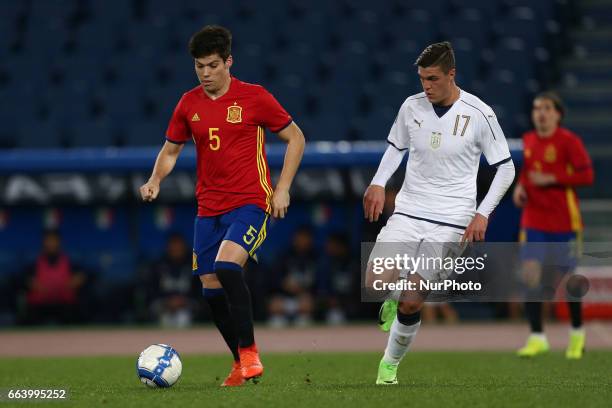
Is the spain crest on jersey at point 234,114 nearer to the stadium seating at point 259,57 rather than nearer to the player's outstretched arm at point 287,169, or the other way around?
the player's outstretched arm at point 287,169

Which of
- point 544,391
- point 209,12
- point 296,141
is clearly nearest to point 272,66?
point 209,12

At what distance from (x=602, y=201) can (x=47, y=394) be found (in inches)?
389

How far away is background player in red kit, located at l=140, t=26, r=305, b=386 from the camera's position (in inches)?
271

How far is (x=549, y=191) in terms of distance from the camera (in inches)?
405

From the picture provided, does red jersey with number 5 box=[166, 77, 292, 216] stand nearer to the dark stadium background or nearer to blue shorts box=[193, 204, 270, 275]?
blue shorts box=[193, 204, 270, 275]

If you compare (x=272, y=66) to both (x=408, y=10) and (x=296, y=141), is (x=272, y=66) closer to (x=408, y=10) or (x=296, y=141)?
(x=408, y=10)

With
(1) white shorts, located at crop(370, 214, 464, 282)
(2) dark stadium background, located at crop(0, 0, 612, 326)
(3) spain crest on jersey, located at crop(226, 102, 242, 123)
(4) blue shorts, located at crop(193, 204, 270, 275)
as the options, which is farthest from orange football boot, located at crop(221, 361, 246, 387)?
(2) dark stadium background, located at crop(0, 0, 612, 326)

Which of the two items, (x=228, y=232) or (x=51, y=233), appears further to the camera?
(x=51, y=233)

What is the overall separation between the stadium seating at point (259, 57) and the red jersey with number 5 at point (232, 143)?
7.59 m

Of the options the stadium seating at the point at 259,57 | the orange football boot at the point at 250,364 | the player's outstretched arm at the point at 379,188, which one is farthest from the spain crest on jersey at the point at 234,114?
the stadium seating at the point at 259,57

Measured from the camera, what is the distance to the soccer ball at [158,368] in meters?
6.95

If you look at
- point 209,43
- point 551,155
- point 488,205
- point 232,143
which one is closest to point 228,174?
point 232,143

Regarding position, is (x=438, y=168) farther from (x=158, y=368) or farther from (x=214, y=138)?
(x=158, y=368)

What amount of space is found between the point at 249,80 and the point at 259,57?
612mm
